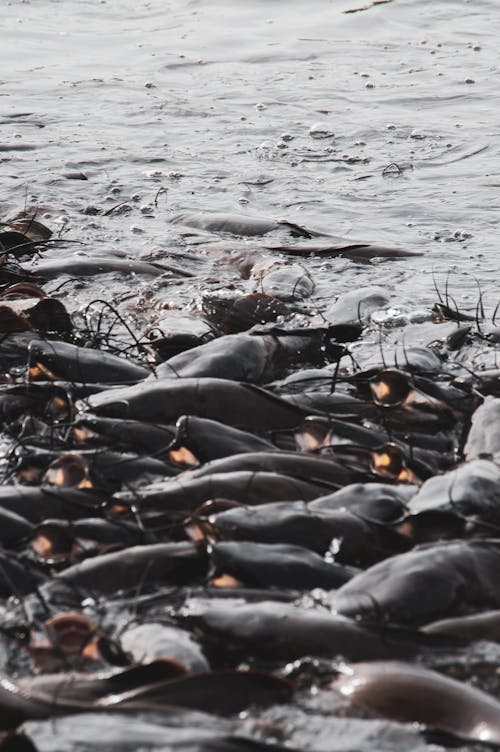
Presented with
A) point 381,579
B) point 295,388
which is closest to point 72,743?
point 381,579

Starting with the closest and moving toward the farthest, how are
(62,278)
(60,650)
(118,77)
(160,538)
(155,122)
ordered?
1. (60,650)
2. (160,538)
3. (62,278)
4. (155,122)
5. (118,77)

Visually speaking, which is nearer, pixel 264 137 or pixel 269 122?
pixel 264 137

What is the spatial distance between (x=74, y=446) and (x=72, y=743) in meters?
1.30

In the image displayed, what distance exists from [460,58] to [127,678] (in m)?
7.89

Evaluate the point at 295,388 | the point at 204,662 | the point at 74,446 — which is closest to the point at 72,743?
the point at 204,662

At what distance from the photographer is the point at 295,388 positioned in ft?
12.0

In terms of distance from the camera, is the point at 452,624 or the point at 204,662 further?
the point at 452,624

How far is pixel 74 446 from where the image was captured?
3.10m

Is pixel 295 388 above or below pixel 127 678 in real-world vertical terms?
below

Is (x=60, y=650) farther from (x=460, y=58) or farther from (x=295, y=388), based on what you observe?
Answer: (x=460, y=58)

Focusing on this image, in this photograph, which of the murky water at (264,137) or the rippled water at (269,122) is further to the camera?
the rippled water at (269,122)

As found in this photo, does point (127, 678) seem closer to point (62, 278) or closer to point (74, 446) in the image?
point (74, 446)

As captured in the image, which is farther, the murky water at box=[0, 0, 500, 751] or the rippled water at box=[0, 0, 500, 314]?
the rippled water at box=[0, 0, 500, 314]

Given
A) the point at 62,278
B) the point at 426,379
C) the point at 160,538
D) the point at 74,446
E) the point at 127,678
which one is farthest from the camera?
the point at 62,278
